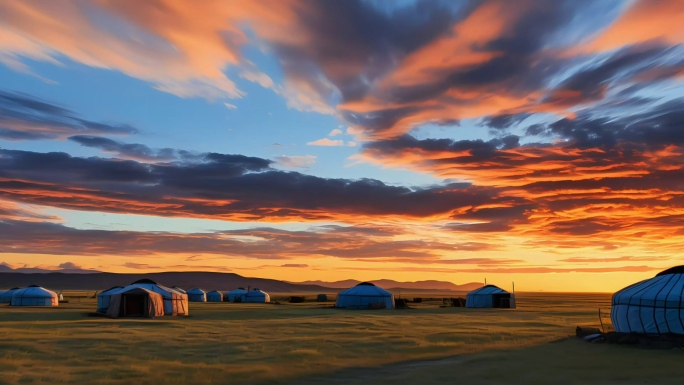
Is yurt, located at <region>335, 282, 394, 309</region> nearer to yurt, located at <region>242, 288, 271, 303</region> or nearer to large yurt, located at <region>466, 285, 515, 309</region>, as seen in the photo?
large yurt, located at <region>466, 285, 515, 309</region>

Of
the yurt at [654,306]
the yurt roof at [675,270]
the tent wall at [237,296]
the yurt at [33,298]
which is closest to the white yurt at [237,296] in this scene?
the tent wall at [237,296]

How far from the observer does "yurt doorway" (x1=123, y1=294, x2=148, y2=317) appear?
167 ft

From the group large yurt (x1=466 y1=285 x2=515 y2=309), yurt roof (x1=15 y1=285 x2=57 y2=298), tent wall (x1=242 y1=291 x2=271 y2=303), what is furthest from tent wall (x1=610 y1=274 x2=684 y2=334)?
tent wall (x1=242 y1=291 x2=271 y2=303)

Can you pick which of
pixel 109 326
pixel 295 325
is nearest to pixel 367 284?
pixel 295 325

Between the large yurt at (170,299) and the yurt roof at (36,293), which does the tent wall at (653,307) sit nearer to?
the large yurt at (170,299)

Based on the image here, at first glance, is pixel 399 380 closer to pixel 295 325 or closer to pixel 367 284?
pixel 295 325

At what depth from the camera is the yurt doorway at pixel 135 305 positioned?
5100 cm

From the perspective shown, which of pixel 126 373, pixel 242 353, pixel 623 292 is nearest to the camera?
pixel 126 373

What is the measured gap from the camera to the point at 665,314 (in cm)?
3020

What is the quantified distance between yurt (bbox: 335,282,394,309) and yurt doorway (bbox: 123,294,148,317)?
26.9m

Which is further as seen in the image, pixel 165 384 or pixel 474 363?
pixel 474 363

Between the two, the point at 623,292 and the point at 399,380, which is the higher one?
the point at 623,292

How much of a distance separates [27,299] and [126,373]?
6249 cm

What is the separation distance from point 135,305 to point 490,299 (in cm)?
4694
